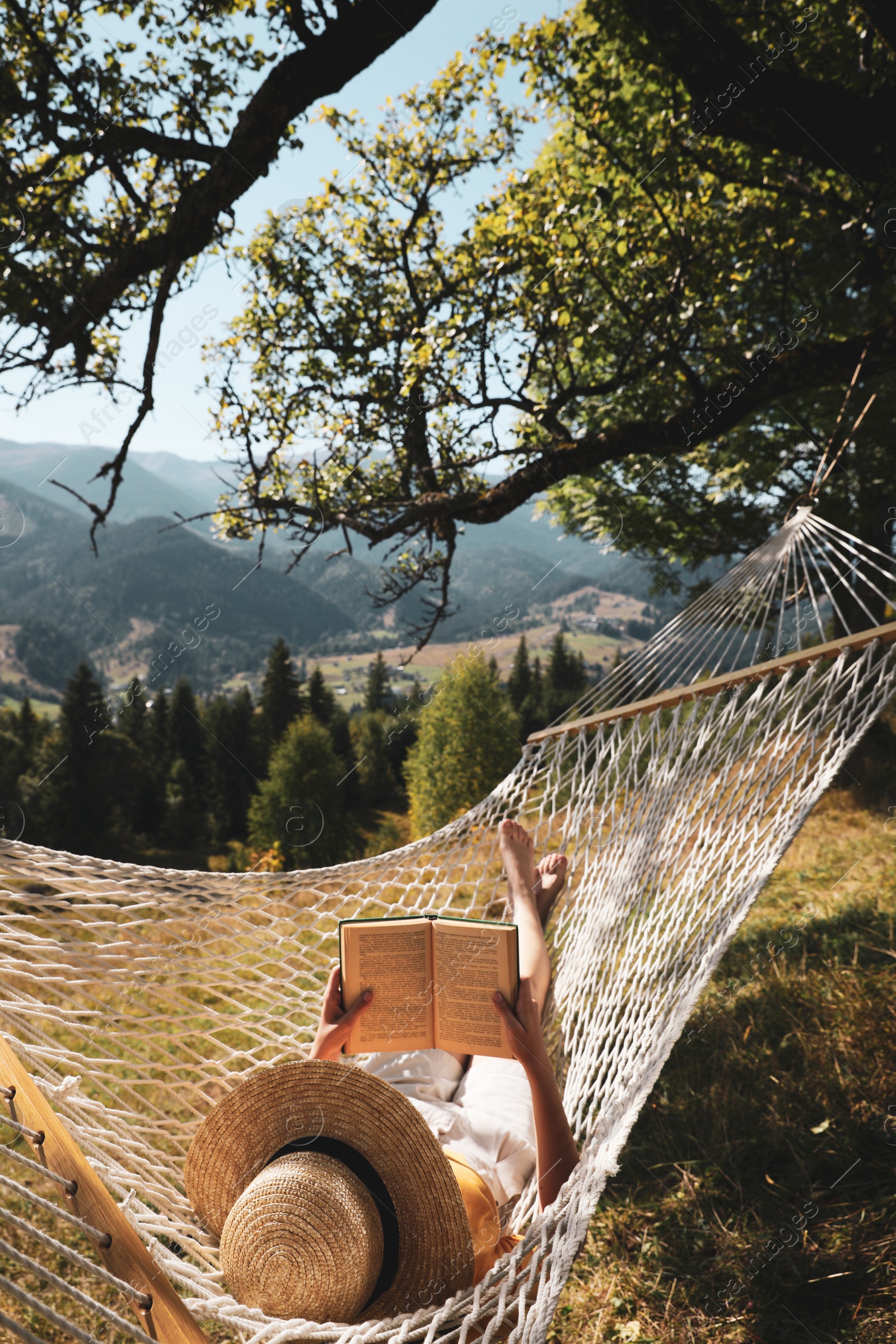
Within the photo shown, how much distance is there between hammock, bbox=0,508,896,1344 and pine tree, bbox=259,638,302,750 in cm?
1099

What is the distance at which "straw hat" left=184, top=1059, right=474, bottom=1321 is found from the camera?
885 mm

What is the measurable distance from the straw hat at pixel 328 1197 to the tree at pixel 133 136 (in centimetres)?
180

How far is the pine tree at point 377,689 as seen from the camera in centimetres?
1555

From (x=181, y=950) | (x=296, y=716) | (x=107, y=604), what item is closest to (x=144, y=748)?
(x=296, y=716)

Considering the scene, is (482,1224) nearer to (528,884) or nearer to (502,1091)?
(502,1091)

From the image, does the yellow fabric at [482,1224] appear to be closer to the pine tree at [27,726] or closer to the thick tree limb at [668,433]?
the thick tree limb at [668,433]

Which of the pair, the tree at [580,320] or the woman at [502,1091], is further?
the tree at [580,320]

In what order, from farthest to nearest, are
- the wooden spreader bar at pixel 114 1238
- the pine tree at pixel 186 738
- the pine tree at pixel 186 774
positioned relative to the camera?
the pine tree at pixel 186 738
the pine tree at pixel 186 774
the wooden spreader bar at pixel 114 1238

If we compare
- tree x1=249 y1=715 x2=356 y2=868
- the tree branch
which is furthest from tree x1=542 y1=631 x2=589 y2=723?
the tree branch

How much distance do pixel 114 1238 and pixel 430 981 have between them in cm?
74

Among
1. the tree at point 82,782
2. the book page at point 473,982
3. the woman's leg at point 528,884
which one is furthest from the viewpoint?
the tree at point 82,782

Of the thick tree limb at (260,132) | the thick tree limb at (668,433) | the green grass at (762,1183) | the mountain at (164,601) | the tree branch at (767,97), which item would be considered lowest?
the green grass at (762,1183)

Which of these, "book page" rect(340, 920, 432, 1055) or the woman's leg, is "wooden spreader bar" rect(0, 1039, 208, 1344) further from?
the woman's leg

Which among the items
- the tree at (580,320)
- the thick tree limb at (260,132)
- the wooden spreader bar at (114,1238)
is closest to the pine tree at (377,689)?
the tree at (580,320)
